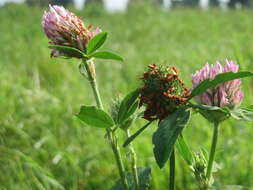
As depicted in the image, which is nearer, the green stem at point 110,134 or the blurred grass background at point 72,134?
the green stem at point 110,134

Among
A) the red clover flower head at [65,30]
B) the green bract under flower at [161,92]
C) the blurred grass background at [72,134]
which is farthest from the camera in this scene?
the blurred grass background at [72,134]

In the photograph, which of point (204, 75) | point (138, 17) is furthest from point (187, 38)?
point (204, 75)

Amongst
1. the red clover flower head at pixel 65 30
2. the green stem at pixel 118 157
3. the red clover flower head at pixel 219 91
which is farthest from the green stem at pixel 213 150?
the red clover flower head at pixel 65 30

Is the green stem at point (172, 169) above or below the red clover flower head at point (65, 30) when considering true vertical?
below

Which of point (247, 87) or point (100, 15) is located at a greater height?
point (100, 15)

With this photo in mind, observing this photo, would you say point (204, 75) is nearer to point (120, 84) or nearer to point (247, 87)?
point (247, 87)

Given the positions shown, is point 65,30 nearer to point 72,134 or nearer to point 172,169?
point 172,169

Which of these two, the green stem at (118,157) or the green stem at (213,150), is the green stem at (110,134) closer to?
the green stem at (118,157)

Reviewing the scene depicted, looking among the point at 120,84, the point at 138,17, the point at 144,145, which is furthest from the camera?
the point at 138,17

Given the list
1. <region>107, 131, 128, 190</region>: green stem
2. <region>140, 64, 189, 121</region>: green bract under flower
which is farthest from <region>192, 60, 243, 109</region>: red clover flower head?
<region>107, 131, 128, 190</region>: green stem
